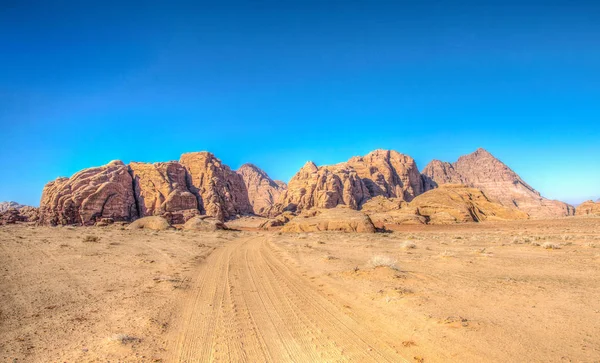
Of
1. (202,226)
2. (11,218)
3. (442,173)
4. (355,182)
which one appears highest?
(442,173)

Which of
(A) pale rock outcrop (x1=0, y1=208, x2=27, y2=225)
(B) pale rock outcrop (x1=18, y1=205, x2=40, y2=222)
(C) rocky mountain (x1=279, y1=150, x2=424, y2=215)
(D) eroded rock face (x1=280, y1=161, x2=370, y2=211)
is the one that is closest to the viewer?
(A) pale rock outcrop (x1=0, y1=208, x2=27, y2=225)

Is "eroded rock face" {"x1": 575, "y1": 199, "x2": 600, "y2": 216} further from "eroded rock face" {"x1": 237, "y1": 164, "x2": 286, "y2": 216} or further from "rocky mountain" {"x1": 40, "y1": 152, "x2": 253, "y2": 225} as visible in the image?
"eroded rock face" {"x1": 237, "y1": 164, "x2": 286, "y2": 216}

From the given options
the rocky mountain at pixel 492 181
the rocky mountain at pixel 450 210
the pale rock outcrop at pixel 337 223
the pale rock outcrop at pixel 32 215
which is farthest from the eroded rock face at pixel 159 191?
the rocky mountain at pixel 492 181

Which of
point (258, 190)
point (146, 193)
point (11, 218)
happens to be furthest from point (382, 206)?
point (258, 190)

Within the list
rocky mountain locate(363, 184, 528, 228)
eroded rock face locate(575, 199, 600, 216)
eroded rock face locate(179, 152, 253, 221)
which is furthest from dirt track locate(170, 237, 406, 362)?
eroded rock face locate(179, 152, 253, 221)

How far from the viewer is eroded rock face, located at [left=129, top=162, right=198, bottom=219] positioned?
7719cm

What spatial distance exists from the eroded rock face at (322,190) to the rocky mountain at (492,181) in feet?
172

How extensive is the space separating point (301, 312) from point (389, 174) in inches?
5207

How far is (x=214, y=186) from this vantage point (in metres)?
89.9

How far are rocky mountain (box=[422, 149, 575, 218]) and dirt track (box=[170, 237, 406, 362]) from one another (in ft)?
430

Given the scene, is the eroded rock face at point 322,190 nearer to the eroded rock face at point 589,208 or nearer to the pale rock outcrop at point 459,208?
the pale rock outcrop at point 459,208

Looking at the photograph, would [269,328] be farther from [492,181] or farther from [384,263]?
[492,181]

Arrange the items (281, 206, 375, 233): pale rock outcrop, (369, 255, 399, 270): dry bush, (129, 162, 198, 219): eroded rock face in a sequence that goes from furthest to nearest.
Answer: (129, 162, 198, 219): eroded rock face → (281, 206, 375, 233): pale rock outcrop → (369, 255, 399, 270): dry bush

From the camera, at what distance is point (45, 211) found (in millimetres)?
69312
